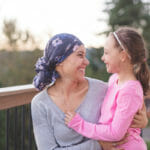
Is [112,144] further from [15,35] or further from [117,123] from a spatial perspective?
[15,35]

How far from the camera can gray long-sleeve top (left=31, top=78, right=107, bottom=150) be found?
5.67ft

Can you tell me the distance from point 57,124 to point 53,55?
1.18ft

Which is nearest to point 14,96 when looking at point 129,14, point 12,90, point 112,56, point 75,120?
point 12,90

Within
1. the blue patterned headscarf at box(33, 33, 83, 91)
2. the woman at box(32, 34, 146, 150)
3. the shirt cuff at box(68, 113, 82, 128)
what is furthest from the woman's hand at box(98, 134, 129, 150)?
the blue patterned headscarf at box(33, 33, 83, 91)

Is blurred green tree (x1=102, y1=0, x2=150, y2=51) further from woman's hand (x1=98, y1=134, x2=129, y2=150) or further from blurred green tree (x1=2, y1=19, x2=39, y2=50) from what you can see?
woman's hand (x1=98, y1=134, x2=129, y2=150)

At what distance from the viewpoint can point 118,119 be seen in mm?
1612

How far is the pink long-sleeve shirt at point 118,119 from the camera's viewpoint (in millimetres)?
1616

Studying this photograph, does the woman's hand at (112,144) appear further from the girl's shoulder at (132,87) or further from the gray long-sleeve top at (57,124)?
the girl's shoulder at (132,87)

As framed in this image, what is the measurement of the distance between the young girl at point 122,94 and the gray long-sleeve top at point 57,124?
5 centimetres

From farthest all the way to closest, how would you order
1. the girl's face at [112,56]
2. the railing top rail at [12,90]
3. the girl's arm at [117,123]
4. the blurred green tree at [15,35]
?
the blurred green tree at [15,35] < the railing top rail at [12,90] < the girl's face at [112,56] < the girl's arm at [117,123]

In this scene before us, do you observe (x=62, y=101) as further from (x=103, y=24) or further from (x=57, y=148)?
(x=103, y=24)

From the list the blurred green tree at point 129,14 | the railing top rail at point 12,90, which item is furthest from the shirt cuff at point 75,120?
the blurred green tree at point 129,14

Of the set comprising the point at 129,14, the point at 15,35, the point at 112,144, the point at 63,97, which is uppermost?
the point at 63,97

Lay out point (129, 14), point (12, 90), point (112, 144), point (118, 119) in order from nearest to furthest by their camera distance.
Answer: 1. point (118, 119)
2. point (112, 144)
3. point (12, 90)
4. point (129, 14)
